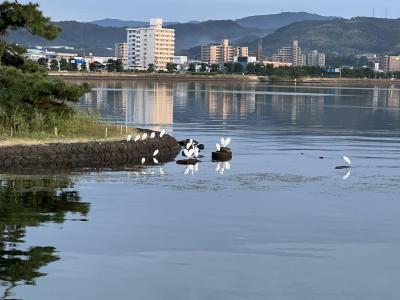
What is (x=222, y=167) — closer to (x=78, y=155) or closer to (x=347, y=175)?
(x=347, y=175)

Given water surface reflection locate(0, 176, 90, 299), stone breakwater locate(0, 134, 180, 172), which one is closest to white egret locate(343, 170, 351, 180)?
stone breakwater locate(0, 134, 180, 172)

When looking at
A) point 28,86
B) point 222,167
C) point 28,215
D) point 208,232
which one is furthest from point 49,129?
point 208,232

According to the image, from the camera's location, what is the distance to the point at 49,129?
3312 cm

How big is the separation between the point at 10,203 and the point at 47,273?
7.23 m

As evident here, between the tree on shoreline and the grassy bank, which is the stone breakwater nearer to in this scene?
the grassy bank

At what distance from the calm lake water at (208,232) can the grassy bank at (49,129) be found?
13.1 ft

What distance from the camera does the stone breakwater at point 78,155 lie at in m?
28.8

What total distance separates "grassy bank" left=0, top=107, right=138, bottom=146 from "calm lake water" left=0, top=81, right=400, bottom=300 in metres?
3.99

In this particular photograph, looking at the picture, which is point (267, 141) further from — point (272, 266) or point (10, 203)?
point (272, 266)

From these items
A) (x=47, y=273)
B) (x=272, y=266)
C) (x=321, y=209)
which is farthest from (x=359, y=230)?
(x=47, y=273)

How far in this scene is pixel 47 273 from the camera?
46.3 feet

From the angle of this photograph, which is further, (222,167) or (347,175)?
(222,167)

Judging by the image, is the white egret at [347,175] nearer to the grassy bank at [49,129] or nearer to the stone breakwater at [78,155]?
the stone breakwater at [78,155]

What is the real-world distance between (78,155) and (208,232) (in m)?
13.4
